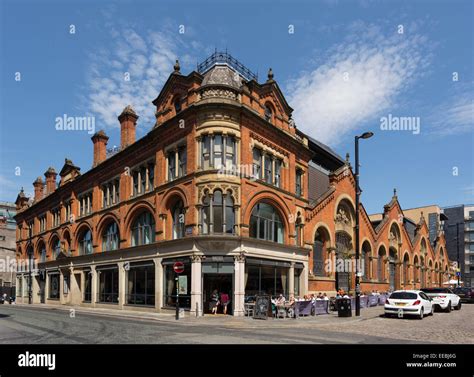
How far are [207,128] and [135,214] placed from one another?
34.5 feet

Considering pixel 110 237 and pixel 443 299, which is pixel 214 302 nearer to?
pixel 443 299

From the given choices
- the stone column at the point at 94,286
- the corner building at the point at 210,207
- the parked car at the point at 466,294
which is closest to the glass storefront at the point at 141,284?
the corner building at the point at 210,207

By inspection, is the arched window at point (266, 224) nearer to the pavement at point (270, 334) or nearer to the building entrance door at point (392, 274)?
the pavement at point (270, 334)

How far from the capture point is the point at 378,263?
4566 cm

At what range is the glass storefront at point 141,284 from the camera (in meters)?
29.5

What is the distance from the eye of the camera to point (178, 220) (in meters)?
28.1

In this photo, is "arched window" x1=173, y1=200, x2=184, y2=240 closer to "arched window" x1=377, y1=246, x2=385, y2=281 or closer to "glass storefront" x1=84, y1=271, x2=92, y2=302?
"glass storefront" x1=84, y1=271, x2=92, y2=302

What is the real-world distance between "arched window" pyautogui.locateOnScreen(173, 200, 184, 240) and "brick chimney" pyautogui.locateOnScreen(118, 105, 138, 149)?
435 inches

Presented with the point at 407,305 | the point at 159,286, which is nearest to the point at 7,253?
the point at 159,286

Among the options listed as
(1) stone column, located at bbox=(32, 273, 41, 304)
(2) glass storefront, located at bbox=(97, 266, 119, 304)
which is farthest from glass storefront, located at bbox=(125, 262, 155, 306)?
(1) stone column, located at bbox=(32, 273, 41, 304)

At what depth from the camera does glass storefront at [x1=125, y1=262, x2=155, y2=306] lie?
29.5 metres

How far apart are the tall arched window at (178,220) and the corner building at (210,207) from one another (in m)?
0.12

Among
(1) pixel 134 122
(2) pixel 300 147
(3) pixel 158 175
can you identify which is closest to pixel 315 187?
(2) pixel 300 147
